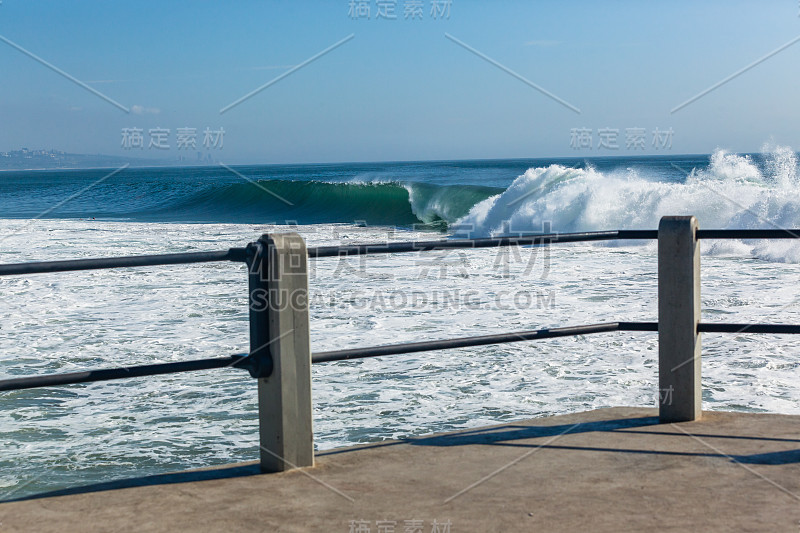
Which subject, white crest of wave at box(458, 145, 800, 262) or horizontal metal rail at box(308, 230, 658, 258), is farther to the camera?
white crest of wave at box(458, 145, 800, 262)

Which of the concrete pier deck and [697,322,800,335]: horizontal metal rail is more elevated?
[697,322,800,335]: horizontal metal rail

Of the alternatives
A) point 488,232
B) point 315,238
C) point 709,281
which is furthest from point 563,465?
point 488,232

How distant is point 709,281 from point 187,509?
894cm

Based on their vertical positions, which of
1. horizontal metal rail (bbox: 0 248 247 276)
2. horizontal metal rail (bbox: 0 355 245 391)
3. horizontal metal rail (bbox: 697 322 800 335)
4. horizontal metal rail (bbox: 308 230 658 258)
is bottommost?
horizontal metal rail (bbox: 0 355 245 391)

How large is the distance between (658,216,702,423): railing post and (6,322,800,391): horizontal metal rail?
71mm

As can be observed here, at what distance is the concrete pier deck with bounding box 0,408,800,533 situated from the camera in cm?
233

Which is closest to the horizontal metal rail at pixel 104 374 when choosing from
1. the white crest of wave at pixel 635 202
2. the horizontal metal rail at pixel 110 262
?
the horizontal metal rail at pixel 110 262

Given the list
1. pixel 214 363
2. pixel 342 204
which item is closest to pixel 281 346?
pixel 214 363

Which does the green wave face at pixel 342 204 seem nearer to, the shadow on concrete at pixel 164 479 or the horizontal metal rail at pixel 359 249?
the horizontal metal rail at pixel 359 249

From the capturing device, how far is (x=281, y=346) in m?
2.73

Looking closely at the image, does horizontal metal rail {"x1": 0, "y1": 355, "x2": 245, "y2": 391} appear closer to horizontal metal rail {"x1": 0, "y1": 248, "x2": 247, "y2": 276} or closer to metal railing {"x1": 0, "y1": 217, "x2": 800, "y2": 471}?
metal railing {"x1": 0, "y1": 217, "x2": 800, "y2": 471}

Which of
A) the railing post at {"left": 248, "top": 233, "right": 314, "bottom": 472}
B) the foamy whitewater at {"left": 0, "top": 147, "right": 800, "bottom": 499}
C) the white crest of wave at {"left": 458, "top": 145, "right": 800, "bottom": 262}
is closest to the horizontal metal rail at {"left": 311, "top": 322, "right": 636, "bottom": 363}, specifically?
the railing post at {"left": 248, "top": 233, "right": 314, "bottom": 472}

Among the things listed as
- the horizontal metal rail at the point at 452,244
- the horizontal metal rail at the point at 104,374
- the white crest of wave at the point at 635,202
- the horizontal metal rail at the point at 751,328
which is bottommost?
the horizontal metal rail at the point at 104,374

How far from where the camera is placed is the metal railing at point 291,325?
259 cm
